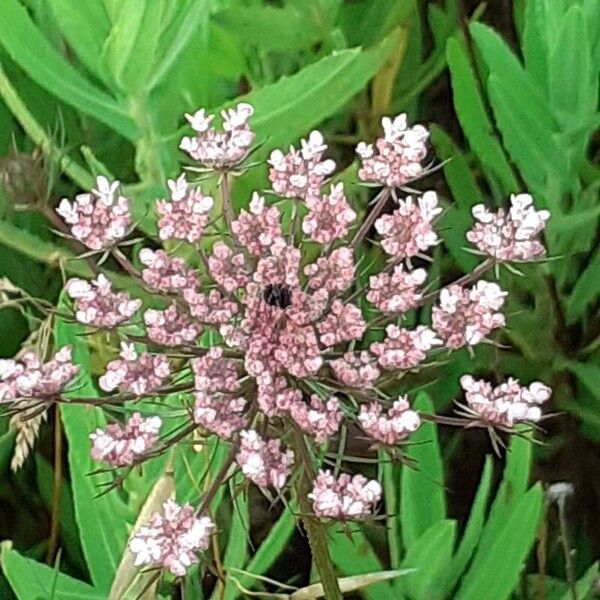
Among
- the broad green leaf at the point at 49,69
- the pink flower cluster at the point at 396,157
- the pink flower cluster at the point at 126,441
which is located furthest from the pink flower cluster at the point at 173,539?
the broad green leaf at the point at 49,69

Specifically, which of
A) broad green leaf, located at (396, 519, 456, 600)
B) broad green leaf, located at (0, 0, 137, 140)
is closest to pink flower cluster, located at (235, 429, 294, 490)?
broad green leaf, located at (396, 519, 456, 600)

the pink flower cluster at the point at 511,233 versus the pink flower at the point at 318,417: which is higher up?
the pink flower cluster at the point at 511,233

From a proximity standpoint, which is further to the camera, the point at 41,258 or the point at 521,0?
the point at 521,0

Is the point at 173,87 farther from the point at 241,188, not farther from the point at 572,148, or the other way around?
the point at 572,148

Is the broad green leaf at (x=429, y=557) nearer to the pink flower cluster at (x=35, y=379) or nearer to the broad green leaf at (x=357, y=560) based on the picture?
the broad green leaf at (x=357, y=560)

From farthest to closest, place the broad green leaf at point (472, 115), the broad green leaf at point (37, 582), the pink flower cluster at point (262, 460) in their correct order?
the broad green leaf at point (472, 115) < the broad green leaf at point (37, 582) < the pink flower cluster at point (262, 460)

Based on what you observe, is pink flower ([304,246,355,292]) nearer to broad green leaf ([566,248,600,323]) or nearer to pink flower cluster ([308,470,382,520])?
pink flower cluster ([308,470,382,520])

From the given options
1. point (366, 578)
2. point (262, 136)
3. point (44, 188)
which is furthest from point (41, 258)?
point (366, 578)

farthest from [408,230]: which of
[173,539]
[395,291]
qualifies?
[173,539]
